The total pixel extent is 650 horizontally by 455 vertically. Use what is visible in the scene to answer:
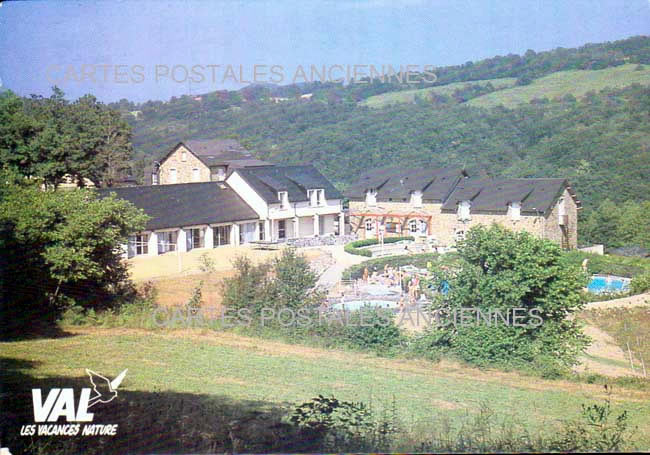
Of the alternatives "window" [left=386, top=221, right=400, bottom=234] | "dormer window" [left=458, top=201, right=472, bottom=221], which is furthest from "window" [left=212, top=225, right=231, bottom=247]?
"dormer window" [left=458, top=201, right=472, bottom=221]

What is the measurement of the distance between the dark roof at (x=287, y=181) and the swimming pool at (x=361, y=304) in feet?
4.46

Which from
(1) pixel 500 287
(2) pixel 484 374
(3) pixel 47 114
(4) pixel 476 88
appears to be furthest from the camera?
(3) pixel 47 114

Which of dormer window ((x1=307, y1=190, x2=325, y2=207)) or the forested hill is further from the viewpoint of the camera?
dormer window ((x1=307, y1=190, x2=325, y2=207))

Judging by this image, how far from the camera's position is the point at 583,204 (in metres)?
8.65

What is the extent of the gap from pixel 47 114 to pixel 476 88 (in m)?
5.92

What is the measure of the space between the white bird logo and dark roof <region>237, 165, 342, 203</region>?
3.60 meters

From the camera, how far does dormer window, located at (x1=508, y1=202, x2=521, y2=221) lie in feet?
27.3

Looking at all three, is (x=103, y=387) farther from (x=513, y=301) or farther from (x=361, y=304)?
(x=513, y=301)

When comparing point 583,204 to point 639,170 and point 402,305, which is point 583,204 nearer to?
point 639,170

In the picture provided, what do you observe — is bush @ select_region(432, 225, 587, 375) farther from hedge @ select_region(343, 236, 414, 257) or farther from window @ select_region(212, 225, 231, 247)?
window @ select_region(212, 225, 231, 247)

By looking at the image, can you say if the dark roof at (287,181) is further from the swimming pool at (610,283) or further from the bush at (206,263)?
the swimming pool at (610,283)

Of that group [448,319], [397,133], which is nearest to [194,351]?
[448,319]

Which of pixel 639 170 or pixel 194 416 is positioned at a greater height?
pixel 639 170

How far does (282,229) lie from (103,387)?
12.2 feet
